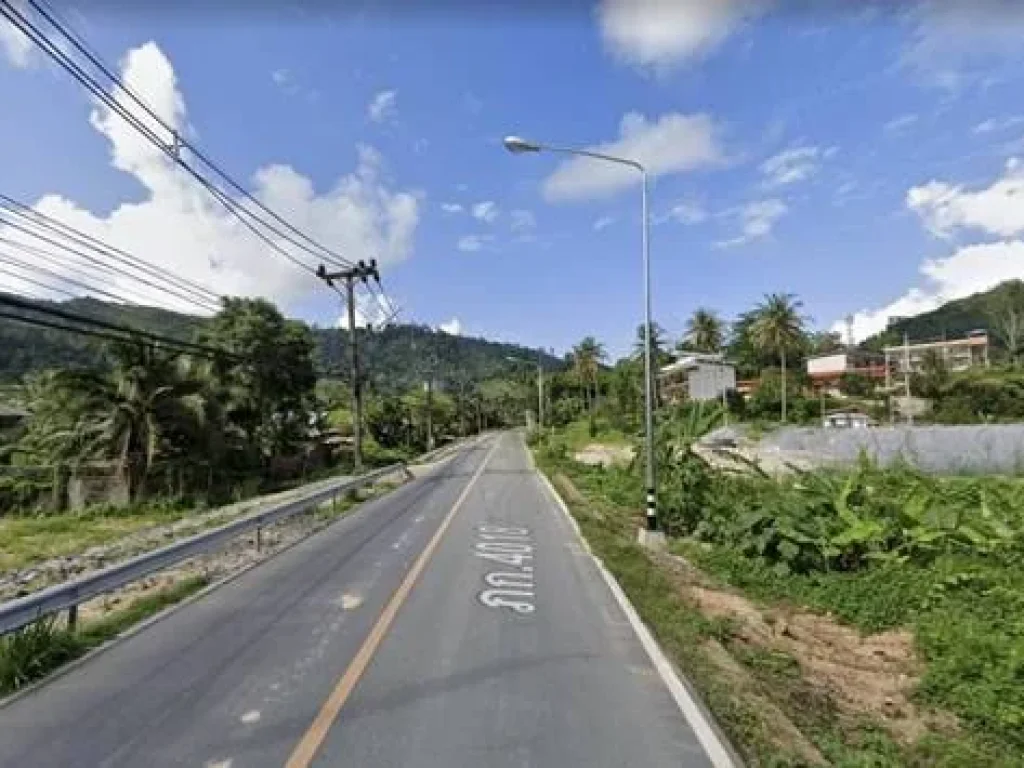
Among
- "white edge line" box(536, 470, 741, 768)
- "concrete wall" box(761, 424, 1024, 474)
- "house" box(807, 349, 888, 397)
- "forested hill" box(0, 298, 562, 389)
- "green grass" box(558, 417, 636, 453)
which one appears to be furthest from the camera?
"house" box(807, 349, 888, 397)

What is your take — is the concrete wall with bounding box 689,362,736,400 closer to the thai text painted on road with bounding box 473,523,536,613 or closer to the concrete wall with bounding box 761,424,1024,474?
the concrete wall with bounding box 761,424,1024,474

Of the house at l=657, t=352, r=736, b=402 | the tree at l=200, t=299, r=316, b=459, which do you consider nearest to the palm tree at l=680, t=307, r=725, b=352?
the house at l=657, t=352, r=736, b=402

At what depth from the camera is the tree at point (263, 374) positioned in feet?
156

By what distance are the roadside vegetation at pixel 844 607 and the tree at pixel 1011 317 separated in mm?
83829

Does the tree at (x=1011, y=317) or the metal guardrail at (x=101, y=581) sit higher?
the tree at (x=1011, y=317)

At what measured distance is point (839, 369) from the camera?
116938 mm

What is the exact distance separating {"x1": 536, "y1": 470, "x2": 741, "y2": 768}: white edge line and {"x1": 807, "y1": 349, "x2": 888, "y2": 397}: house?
315 ft

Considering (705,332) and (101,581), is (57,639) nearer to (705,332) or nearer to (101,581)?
(101,581)

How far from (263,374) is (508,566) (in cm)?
4001

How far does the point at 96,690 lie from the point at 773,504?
1148 centimetres

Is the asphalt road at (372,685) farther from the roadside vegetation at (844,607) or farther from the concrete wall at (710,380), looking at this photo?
the concrete wall at (710,380)

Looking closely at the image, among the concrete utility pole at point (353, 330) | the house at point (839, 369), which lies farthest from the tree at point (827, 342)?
the concrete utility pole at point (353, 330)

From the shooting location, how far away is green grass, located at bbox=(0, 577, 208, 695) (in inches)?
283

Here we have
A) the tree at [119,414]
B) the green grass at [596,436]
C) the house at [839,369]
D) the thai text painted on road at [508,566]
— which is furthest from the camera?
the house at [839,369]
